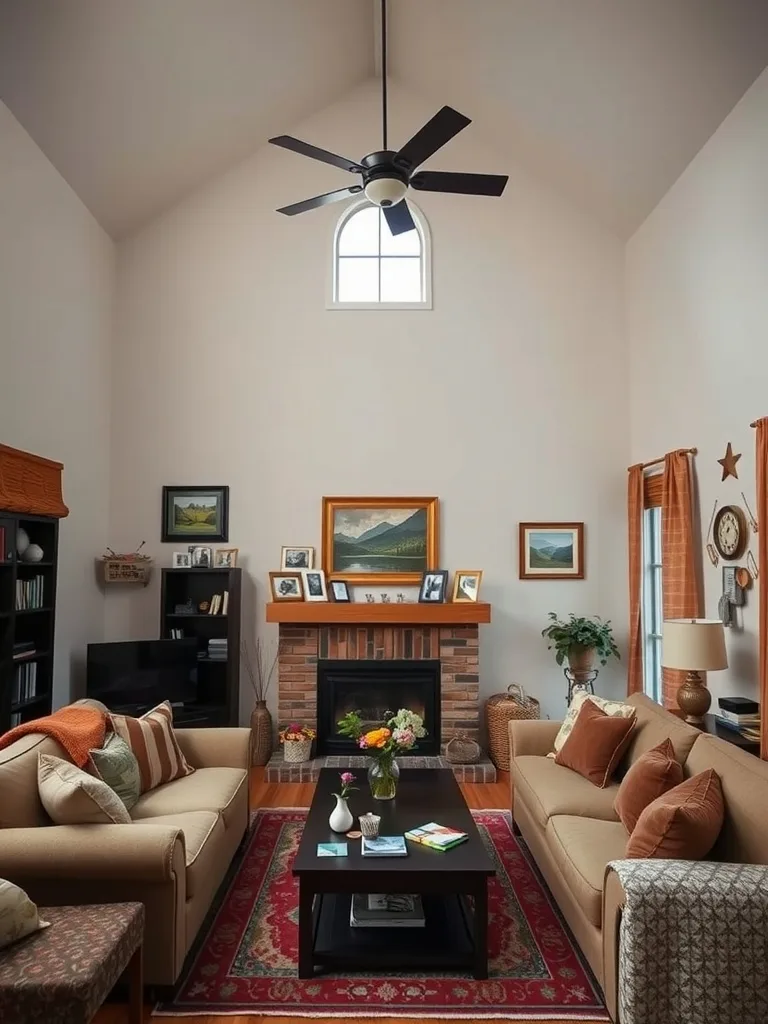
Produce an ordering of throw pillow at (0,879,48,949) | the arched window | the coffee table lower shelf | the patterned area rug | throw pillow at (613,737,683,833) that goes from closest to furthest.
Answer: throw pillow at (0,879,48,949), the patterned area rug, the coffee table lower shelf, throw pillow at (613,737,683,833), the arched window

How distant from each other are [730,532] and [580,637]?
1.71m

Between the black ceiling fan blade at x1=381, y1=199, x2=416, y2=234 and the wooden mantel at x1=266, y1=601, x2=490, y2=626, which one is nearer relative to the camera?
the black ceiling fan blade at x1=381, y1=199, x2=416, y2=234

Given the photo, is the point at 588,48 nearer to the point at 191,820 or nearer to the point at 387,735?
the point at 387,735

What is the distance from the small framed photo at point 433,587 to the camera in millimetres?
5910

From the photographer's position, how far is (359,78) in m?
6.21

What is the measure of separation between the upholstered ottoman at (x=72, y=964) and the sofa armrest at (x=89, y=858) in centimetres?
12

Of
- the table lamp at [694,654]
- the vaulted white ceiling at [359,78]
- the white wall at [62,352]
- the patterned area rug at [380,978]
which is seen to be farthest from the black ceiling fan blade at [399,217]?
the patterned area rug at [380,978]

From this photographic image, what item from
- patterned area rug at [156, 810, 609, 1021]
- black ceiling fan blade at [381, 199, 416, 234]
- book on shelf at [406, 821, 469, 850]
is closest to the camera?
Answer: patterned area rug at [156, 810, 609, 1021]

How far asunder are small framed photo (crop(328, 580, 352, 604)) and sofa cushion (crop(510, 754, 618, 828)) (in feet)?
7.30

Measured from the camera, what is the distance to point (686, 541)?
4828 mm

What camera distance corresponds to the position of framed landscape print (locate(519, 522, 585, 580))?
6164 mm

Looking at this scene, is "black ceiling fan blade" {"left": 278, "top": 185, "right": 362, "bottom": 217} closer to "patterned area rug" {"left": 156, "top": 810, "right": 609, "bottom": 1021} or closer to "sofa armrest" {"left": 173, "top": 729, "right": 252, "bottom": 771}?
"sofa armrest" {"left": 173, "top": 729, "right": 252, "bottom": 771}

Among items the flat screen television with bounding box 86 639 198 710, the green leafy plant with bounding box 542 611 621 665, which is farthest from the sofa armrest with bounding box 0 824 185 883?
the green leafy plant with bounding box 542 611 621 665

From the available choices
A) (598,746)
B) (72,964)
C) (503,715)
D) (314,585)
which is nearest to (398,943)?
(72,964)
